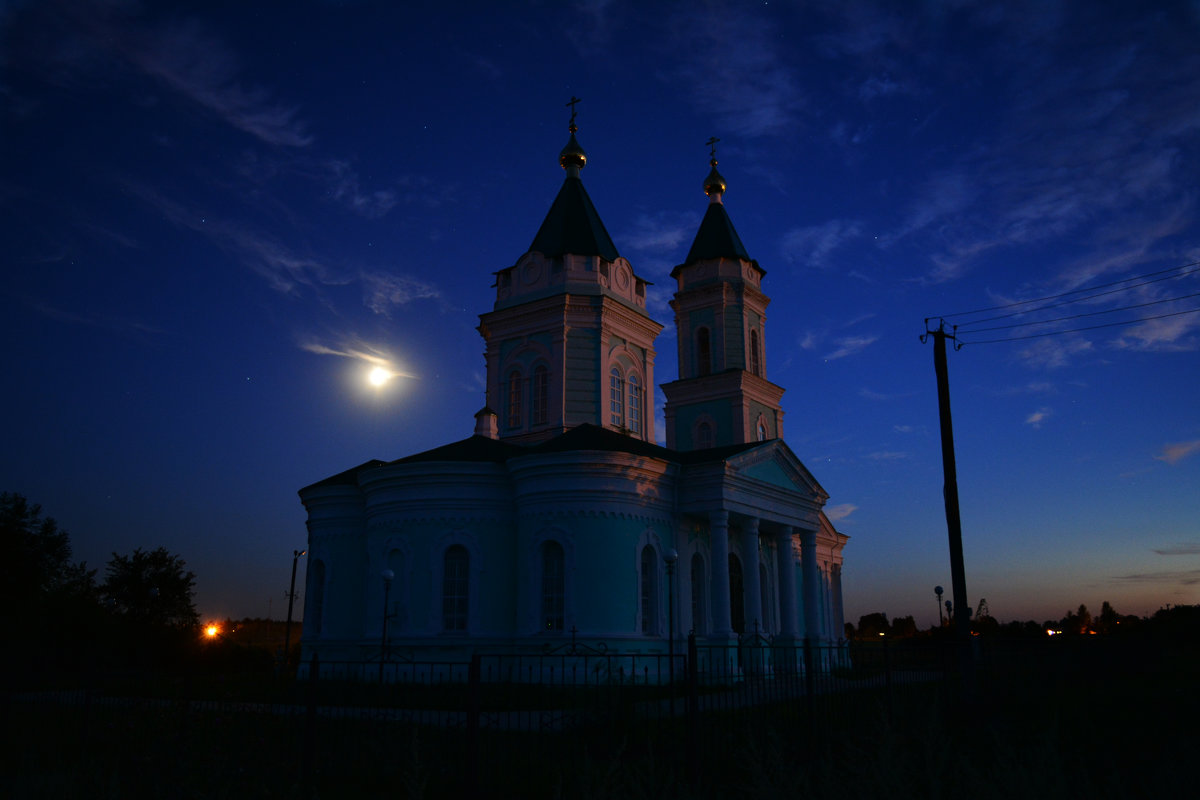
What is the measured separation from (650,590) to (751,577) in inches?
131

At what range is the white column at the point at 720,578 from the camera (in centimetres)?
2422

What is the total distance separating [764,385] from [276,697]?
22.6 metres

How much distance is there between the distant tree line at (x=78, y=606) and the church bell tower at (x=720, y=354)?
66.2 feet

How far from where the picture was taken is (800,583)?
36469 mm

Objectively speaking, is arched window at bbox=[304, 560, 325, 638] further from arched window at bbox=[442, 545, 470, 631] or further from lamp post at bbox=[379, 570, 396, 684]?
arched window at bbox=[442, 545, 470, 631]

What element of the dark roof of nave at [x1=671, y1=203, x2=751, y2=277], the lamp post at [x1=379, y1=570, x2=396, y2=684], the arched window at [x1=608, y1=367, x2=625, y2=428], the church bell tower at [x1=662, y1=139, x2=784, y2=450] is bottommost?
the lamp post at [x1=379, y1=570, x2=396, y2=684]

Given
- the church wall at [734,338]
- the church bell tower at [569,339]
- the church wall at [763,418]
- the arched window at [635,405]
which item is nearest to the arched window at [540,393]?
the church bell tower at [569,339]

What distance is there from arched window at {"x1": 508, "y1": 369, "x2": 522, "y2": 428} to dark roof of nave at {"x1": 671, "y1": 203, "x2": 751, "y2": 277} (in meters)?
10.1

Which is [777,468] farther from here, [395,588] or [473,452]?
[395,588]

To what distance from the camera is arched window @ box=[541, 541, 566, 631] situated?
22.8 meters

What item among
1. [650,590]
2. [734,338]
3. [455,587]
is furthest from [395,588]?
[734,338]

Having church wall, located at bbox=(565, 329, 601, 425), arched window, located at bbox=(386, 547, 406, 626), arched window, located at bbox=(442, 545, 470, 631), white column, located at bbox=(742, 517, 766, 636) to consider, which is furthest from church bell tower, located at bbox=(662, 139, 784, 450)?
arched window, located at bbox=(386, 547, 406, 626)

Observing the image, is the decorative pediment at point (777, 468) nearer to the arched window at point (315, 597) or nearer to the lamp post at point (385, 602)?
the lamp post at point (385, 602)

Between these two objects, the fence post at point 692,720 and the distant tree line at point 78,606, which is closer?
the fence post at point 692,720
